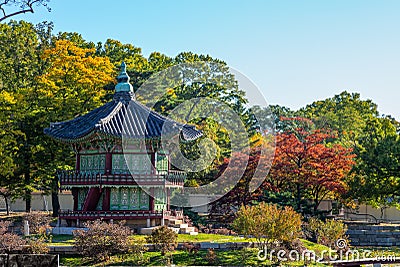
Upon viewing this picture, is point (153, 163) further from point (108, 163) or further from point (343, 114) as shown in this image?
point (343, 114)

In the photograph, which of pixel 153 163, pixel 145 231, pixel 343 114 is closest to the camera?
pixel 145 231

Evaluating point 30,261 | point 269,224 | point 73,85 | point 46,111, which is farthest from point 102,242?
point 73,85

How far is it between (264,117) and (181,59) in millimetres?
14803

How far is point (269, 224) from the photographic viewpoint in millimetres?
25969

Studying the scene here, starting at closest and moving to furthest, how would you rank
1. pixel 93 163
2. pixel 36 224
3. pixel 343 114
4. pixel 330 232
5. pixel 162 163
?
pixel 330 232 → pixel 36 224 → pixel 93 163 → pixel 162 163 → pixel 343 114

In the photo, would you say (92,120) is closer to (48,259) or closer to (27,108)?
(27,108)

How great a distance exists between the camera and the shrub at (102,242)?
24516 mm

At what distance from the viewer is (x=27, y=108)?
3947 cm

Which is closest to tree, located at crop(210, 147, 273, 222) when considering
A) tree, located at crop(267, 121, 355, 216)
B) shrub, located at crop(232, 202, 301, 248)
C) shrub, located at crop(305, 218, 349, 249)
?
tree, located at crop(267, 121, 355, 216)

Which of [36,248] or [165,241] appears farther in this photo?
[165,241]

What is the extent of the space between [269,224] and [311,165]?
13.7m

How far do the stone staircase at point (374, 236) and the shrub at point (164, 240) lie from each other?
1534 cm

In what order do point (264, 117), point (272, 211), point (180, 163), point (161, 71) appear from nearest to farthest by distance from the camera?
point (272, 211) < point (180, 163) < point (161, 71) < point (264, 117)

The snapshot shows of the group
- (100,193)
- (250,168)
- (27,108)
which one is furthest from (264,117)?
(100,193)
